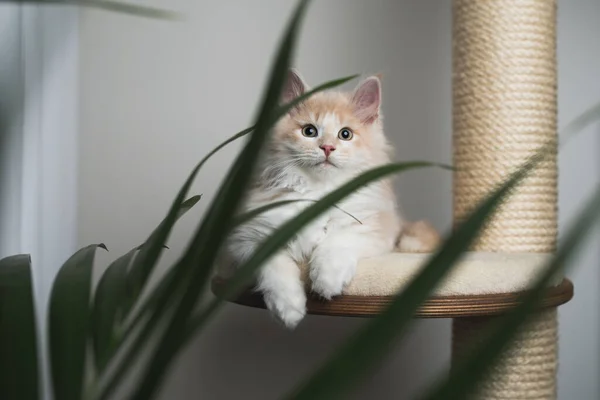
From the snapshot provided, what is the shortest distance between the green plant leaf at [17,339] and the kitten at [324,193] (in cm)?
63

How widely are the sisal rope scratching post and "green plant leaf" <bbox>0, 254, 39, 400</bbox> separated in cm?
102

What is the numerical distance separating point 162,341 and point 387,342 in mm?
116

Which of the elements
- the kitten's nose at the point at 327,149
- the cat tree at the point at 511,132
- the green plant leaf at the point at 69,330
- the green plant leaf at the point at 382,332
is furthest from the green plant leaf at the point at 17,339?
the cat tree at the point at 511,132

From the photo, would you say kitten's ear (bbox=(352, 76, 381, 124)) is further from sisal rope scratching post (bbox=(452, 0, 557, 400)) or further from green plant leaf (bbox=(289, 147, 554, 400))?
green plant leaf (bbox=(289, 147, 554, 400))

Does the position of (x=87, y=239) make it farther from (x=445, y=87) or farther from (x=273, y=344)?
(x=445, y=87)

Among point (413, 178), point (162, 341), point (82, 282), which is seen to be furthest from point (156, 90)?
point (162, 341)

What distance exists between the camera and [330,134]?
1198mm

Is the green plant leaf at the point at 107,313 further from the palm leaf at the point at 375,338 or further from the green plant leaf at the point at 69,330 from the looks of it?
the palm leaf at the point at 375,338

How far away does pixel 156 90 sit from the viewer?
5.65 ft

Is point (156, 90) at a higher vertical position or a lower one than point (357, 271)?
higher

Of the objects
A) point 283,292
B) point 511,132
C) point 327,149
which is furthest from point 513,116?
point 283,292

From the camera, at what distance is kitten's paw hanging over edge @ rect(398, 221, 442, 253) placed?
4.25ft

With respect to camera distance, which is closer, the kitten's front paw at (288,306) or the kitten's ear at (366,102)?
the kitten's front paw at (288,306)

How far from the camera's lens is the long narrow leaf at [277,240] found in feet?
1.02
